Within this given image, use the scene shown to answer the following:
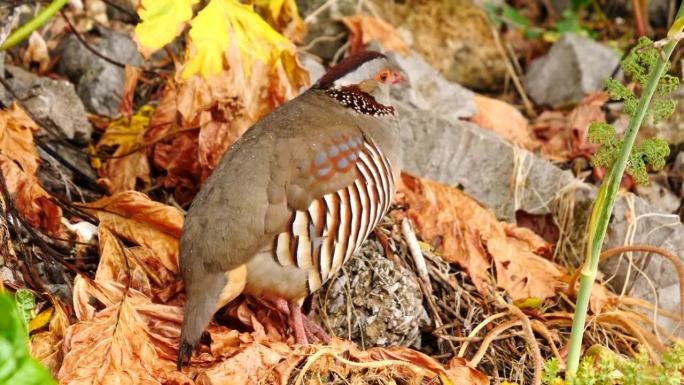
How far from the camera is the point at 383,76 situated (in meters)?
4.32

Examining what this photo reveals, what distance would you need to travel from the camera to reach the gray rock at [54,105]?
457 cm

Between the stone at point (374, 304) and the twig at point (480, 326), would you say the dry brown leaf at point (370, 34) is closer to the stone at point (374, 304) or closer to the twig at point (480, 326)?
the stone at point (374, 304)

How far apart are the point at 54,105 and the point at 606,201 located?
2819 mm

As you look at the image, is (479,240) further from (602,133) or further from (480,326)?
(602,133)

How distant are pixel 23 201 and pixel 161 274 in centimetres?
67

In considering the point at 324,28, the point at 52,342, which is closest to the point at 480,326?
the point at 52,342

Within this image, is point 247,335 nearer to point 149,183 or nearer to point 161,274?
point 161,274

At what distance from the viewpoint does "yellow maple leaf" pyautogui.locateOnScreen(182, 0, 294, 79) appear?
3914 mm

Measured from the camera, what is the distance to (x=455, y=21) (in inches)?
263

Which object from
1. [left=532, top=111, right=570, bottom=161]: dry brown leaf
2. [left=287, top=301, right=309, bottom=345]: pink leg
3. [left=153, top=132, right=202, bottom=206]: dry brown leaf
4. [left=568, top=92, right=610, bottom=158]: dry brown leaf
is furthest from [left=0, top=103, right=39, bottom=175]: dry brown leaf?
[left=568, top=92, right=610, bottom=158]: dry brown leaf

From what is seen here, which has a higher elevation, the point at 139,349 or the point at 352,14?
the point at 352,14

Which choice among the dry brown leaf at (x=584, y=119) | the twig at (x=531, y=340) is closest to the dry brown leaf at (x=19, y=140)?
the twig at (x=531, y=340)

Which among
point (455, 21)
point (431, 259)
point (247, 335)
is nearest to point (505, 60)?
point (455, 21)

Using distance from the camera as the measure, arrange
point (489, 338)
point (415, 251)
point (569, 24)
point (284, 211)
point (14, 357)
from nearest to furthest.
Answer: point (14, 357) → point (284, 211) → point (489, 338) → point (415, 251) → point (569, 24)
